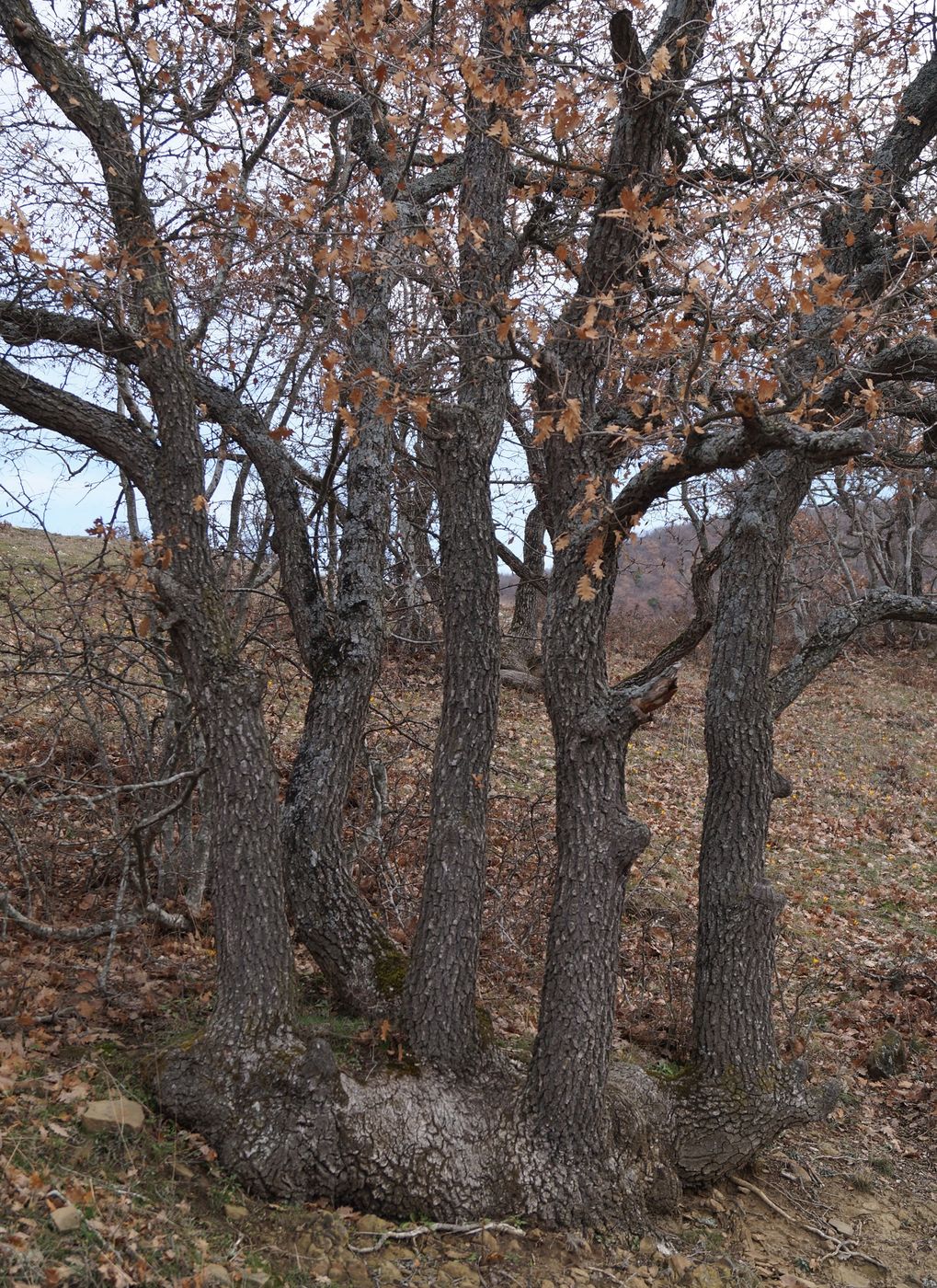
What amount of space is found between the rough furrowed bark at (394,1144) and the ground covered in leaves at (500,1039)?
0.37 feet

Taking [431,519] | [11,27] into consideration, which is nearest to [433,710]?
[431,519]

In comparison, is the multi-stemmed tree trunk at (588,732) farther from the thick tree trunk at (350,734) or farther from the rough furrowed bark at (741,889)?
the thick tree trunk at (350,734)

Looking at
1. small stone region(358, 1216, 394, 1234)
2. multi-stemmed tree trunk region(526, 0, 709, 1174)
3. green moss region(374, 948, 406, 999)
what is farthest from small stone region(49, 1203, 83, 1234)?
multi-stemmed tree trunk region(526, 0, 709, 1174)

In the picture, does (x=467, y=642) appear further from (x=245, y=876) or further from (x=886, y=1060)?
(x=886, y=1060)

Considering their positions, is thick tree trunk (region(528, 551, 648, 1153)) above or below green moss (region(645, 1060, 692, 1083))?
above

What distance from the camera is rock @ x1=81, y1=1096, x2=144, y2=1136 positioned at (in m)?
4.33

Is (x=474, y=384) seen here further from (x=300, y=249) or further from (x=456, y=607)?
(x=300, y=249)

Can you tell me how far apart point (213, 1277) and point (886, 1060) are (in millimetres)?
5519

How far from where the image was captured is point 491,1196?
473 centimetres

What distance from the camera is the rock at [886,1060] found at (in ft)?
A: 23.5

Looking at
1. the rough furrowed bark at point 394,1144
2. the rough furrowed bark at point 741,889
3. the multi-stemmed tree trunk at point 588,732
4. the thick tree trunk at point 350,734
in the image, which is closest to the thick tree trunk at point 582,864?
the multi-stemmed tree trunk at point 588,732

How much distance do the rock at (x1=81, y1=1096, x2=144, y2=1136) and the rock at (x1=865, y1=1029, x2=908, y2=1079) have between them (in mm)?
5536

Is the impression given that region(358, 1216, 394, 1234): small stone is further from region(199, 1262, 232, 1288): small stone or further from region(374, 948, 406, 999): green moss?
region(374, 948, 406, 999): green moss

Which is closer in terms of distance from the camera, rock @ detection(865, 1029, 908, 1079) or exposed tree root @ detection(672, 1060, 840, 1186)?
exposed tree root @ detection(672, 1060, 840, 1186)
